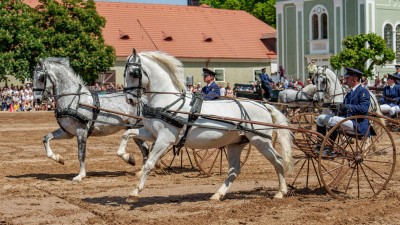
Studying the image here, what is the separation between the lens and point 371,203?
11.1m

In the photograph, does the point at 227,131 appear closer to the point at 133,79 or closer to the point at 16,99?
the point at 133,79

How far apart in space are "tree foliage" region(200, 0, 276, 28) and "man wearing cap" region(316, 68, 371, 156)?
60.7 metres

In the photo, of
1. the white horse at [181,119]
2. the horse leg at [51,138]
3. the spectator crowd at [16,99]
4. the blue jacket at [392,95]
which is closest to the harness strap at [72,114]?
the horse leg at [51,138]

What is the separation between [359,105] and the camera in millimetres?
12547

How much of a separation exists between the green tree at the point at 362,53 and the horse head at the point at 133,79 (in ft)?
108

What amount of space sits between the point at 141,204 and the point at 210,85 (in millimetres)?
4986

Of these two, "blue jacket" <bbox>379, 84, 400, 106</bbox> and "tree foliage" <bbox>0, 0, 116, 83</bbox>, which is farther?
"tree foliage" <bbox>0, 0, 116, 83</bbox>

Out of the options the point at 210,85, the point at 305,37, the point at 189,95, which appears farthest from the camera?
the point at 305,37

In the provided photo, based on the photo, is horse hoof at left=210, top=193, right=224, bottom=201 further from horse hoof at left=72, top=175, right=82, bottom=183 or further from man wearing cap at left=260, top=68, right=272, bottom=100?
man wearing cap at left=260, top=68, right=272, bottom=100

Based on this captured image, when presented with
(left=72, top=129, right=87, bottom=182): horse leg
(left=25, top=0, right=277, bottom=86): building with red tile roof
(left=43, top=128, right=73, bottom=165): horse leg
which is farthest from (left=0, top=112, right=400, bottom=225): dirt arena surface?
(left=25, top=0, right=277, bottom=86): building with red tile roof

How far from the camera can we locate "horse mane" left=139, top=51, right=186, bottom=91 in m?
11.8

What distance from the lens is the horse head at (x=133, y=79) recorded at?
11.4 metres

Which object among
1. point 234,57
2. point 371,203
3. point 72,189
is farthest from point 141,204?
point 234,57

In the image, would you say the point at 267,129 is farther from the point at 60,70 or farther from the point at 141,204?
the point at 60,70
